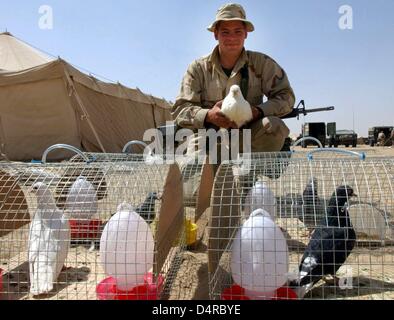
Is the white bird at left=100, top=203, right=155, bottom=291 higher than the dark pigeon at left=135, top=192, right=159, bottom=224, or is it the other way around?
the dark pigeon at left=135, top=192, right=159, bottom=224

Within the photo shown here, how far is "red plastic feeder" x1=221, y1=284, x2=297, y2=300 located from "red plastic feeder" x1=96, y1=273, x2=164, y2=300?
1.05 feet

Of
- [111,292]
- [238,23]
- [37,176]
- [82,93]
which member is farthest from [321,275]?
[82,93]

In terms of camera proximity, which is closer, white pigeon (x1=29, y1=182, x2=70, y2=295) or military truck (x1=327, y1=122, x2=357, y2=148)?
white pigeon (x1=29, y1=182, x2=70, y2=295)

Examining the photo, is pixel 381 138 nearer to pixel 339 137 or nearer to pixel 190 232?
pixel 339 137

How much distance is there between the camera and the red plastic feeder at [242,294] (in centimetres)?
173

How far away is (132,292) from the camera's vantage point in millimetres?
1782

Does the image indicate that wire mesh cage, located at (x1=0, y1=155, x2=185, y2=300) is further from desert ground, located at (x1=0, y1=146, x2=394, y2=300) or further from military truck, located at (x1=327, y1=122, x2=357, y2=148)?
military truck, located at (x1=327, y1=122, x2=357, y2=148)

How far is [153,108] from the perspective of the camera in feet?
44.1

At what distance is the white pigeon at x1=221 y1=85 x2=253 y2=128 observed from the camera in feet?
8.83

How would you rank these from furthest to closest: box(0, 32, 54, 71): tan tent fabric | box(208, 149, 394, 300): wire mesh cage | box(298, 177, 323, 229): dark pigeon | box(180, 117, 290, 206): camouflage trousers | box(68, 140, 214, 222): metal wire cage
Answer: box(0, 32, 54, 71): tan tent fabric
box(180, 117, 290, 206): camouflage trousers
box(68, 140, 214, 222): metal wire cage
box(298, 177, 323, 229): dark pigeon
box(208, 149, 394, 300): wire mesh cage

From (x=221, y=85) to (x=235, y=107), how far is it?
60cm

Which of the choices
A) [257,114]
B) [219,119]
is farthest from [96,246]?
[257,114]

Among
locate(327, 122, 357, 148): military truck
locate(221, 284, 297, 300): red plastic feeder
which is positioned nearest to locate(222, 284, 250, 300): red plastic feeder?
locate(221, 284, 297, 300): red plastic feeder
